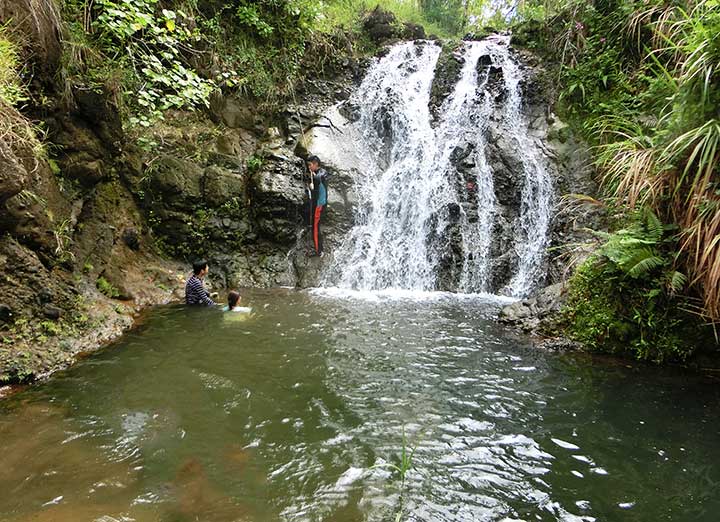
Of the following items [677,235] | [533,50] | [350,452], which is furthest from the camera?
[533,50]

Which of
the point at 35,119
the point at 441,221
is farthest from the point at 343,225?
the point at 35,119

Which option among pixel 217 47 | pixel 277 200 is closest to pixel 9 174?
pixel 277 200

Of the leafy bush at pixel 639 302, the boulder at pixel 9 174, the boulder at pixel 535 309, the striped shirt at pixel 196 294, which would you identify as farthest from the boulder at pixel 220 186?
the leafy bush at pixel 639 302

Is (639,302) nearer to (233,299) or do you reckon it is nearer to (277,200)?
Answer: (233,299)

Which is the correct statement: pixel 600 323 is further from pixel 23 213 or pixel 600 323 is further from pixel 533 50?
pixel 533 50

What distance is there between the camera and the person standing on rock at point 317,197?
→ 30.0 feet

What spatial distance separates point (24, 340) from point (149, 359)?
118 centimetres

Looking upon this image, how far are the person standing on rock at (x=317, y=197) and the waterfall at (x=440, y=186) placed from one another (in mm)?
581

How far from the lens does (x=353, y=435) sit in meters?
3.27

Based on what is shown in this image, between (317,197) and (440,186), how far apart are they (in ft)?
9.39

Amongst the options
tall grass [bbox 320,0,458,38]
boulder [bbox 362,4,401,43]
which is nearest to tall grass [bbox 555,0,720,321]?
tall grass [bbox 320,0,458,38]

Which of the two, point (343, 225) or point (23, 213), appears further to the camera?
point (343, 225)

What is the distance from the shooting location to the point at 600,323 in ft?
16.4

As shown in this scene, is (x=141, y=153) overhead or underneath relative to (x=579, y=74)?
underneath
